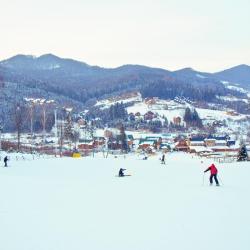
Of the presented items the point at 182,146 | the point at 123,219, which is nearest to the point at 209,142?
the point at 182,146

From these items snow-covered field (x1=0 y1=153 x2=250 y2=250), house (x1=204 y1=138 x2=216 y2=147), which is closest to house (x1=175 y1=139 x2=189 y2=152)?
house (x1=204 y1=138 x2=216 y2=147)

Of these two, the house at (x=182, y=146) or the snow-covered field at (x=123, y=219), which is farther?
the house at (x=182, y=146)

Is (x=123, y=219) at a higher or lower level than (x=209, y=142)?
higher

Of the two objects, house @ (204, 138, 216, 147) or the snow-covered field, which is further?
house @ (204, 138, 216, 147)

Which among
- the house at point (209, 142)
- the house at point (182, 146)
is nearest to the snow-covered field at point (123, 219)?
the house at point (182, 146)

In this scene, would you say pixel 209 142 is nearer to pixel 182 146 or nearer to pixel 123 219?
pixel 182 146

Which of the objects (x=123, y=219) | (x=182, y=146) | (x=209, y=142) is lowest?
(x=182, y=146)

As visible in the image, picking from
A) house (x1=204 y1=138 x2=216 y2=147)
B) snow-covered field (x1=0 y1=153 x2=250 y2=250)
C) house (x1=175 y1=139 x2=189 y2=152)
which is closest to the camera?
snow-covered field (x1=0 y1=153 x2=250 y2=250)

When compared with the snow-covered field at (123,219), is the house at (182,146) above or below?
below

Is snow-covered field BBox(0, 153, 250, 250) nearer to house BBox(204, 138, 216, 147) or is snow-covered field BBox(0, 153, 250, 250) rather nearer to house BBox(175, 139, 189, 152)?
house BBox(175, 139, 189, 152)

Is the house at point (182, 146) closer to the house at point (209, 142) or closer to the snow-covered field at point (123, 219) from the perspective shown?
the house at point (209, 142)

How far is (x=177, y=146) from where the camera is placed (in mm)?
106875

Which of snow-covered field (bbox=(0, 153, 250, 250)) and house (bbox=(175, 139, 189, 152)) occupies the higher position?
snow-covered field (bbox=(0, 153, 250, 250))

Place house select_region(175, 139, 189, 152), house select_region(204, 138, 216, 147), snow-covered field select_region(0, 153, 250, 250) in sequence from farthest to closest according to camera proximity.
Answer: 1. house select_region(204, 138, 216, 147)
2. house select_region(175, 139, 189, 152)
3. snow-covered field select_region(0, 153, 250, 250)
